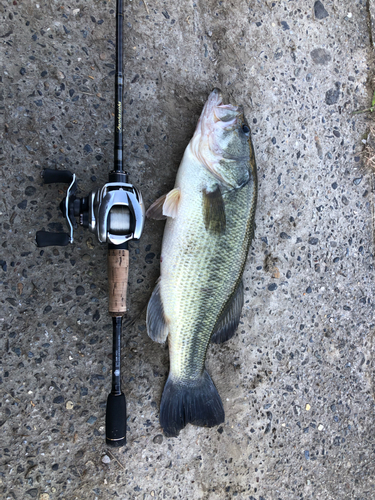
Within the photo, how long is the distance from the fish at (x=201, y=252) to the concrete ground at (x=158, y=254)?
172mm

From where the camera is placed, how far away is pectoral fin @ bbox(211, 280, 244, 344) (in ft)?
6.98

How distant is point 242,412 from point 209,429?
254 mm

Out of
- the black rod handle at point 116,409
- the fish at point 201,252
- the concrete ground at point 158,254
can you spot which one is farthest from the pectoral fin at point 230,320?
the black rod handle at point 116,409

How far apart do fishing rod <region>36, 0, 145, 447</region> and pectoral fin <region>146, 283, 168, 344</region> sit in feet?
0.68

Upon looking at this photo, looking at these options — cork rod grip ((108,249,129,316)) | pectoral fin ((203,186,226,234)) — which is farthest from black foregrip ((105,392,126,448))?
pectoral fin ((203,186,226,234))

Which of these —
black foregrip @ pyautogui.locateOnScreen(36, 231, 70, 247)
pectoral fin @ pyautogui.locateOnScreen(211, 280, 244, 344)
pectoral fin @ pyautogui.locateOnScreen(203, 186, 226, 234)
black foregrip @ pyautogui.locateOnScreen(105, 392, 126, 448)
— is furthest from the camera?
pectoral fin @ pyautogui.locateOnScreen(211, 280, 244, 344)

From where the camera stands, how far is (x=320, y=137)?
102 inches

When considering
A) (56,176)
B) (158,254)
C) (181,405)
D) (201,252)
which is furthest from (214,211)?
(181,405)

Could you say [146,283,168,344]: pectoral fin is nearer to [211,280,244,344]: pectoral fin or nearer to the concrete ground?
the concrete ground

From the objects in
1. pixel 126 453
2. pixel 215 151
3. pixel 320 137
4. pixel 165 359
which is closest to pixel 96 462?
pixel 126 453

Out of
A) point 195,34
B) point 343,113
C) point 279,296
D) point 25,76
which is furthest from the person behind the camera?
point 343,113

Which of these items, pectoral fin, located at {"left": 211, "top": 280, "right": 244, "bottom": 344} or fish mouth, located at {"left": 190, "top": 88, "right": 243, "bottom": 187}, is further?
pectoral fin, located at {"left": 211, "top": 280, "right": 244, "bottom": 344}

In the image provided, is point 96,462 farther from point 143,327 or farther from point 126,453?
point 143,327

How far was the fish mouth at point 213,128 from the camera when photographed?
2.00 meters
